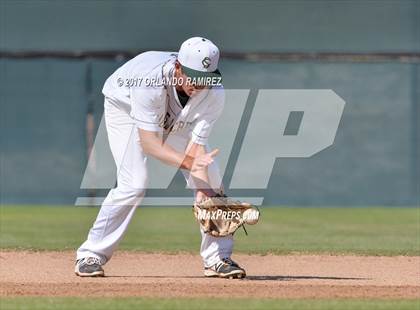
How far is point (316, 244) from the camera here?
11.6m

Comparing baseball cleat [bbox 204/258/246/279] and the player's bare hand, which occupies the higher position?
the player's bare hand

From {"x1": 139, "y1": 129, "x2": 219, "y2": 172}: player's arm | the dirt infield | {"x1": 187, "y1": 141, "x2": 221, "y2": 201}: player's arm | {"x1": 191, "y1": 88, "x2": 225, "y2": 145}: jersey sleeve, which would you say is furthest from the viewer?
{"x1": 191, "y1": 88, "x2": 225, "y2": 145}: jersey sleeve

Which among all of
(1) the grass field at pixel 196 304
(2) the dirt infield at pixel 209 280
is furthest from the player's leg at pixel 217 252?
(1) the grass field at pixel 196 304

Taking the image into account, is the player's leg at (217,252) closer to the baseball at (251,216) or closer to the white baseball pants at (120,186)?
the white baseball pants at (120,186)

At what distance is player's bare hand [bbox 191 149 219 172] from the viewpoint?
24.2ft

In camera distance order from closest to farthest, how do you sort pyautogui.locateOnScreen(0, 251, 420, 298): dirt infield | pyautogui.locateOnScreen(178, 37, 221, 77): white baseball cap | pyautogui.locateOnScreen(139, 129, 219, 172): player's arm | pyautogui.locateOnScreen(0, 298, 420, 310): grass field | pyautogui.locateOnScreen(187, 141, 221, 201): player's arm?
pyautogui.locateOnScreen(0, 298, 420, 310): grass field
pyautogui.locateOnScreen(0, 251, 420, 298): dirt infield
pyautogui.locateOnScreen(178, 37, 221, 77): white baseball cap
pyautogui.locateOnScreen(139, 129, 219, 172): player's arm
pyautogui.locateOnScreen(187, 141, 221, 201): player's arm

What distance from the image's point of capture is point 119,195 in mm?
7621

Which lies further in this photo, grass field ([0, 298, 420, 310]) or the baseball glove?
the baseball glove

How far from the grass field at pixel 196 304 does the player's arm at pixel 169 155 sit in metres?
1.14

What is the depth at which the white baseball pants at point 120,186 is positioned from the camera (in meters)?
7.63

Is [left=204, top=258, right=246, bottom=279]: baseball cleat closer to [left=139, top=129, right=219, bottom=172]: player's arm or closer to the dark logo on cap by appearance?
[left=139, top=129, right=219, bottom=172]: player's arm

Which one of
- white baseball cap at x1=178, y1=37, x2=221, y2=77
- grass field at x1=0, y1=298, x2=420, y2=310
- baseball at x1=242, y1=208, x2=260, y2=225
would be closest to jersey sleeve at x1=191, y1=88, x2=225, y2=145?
white baseball cap at x1=178, y1=37, x2=221, y2=77

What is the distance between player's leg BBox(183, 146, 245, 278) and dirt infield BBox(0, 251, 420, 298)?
12cm

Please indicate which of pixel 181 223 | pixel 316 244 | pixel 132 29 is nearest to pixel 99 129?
pixel 132 29
